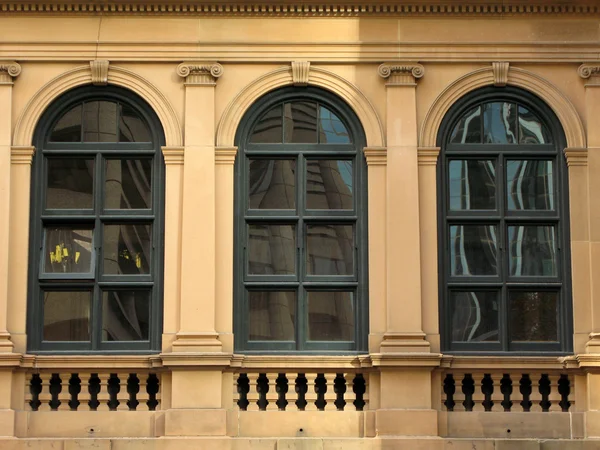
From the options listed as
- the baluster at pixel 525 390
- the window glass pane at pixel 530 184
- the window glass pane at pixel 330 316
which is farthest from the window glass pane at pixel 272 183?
the baluster at pixel 525 390

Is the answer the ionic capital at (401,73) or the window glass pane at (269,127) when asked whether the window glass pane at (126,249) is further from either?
the ionic capital at (401,73)

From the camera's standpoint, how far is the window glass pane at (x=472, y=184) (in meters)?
21.6

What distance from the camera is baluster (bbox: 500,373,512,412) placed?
21.2 m

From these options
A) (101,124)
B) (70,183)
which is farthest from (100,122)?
(70,183)

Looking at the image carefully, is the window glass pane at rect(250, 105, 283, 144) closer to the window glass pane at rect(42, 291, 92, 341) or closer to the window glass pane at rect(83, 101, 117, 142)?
the window glass pane at rect(83, 101, 117, 142)

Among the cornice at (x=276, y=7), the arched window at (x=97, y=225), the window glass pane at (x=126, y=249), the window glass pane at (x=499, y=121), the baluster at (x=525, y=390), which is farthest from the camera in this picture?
the window glass pane at (x=499, y=121)

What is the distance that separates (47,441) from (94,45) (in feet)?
19.5

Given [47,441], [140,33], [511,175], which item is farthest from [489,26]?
[47,441]

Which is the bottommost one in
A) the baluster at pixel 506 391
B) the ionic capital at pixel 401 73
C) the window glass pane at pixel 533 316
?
the baluster at pixel 506 391

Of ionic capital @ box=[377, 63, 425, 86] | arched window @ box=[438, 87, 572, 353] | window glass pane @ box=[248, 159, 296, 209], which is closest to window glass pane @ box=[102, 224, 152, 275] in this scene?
window glass pane @ box=[248, 159, 296, 209]

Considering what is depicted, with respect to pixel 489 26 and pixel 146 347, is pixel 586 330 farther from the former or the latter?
pixel 146 347

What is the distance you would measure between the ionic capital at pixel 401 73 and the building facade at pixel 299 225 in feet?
0.14

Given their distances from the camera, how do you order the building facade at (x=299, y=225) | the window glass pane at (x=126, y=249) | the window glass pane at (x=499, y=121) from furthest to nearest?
the window glass pane at (x=499, y=121), the window glass pane at (x=126, y=249), the building facade at (x=299, y=225)

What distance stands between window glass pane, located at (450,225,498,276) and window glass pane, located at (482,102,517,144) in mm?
1425
